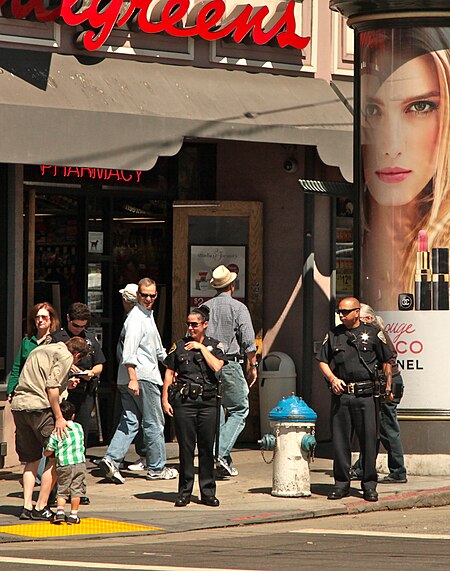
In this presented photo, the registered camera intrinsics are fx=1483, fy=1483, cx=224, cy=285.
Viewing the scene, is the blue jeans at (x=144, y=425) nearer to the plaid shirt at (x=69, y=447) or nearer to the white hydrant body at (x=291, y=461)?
the white hydrant body at (x=291, y=461)

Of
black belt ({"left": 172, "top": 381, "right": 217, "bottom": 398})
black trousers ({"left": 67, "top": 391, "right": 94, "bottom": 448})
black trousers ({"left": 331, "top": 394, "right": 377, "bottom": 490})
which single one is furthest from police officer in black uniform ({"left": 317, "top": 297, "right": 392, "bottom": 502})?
black trousers ({"left": 67, "top": 391, "right": 94, "bottom": 448})

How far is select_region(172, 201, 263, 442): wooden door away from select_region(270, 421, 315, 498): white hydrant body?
11.5ft

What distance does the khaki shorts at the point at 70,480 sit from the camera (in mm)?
11852

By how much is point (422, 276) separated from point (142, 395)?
2970 mm

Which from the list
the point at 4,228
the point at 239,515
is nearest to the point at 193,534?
the point at 239,515

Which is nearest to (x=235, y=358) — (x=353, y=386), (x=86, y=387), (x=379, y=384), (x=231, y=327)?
(x=231, y=327)

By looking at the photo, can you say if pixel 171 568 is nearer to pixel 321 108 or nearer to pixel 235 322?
pixel 235 322

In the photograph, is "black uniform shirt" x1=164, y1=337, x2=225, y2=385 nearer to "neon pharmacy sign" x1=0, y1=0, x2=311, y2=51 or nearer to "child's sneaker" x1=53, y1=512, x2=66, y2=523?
"child's sneaker" x1=53, y1=512, x2=66, y2=523

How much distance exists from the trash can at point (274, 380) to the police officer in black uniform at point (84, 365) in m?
3.33

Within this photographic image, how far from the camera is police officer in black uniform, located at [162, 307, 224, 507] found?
12.7 metres

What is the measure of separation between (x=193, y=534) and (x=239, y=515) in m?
0.82

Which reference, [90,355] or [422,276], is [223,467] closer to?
[90,355]

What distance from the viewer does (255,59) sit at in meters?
16.6

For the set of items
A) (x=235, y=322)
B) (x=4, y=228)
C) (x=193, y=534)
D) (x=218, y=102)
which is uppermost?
(x=218, y=102)
